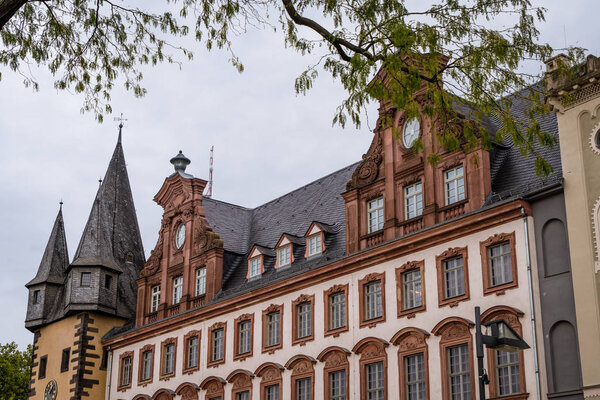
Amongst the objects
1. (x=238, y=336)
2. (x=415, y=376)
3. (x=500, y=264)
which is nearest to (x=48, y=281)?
(x=238, y=336)

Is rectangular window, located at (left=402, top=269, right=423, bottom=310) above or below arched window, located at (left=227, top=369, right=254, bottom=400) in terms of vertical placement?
above

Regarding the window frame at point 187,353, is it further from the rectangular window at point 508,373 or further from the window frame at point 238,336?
the rectangular window at point 508,373

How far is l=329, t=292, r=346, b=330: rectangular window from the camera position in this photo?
36.9 metres

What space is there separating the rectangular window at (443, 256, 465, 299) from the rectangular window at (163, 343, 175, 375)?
58.8 ft

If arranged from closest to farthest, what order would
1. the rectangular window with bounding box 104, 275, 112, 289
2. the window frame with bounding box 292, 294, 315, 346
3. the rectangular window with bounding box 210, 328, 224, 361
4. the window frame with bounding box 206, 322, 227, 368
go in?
the window frame with bounding box 292, 294, 315, 346
the window frame with bounding box 206, 322, 227, 368
the rectangular window with bounding box 210, 328, 224, 361
the rectangular window with bounding box 104, 275, 112, 289

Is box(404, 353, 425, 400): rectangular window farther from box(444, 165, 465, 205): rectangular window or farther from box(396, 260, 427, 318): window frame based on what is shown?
box(444, 165, 465, 205): rectangular window

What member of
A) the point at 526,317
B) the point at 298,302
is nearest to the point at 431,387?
the point at 526,317

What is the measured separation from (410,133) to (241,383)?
13590 millimetres

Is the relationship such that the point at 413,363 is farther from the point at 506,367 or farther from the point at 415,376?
the point at 506,367

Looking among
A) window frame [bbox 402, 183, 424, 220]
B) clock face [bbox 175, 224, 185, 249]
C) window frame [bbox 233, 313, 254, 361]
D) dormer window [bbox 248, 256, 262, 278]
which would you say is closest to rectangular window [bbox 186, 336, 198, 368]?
window frame [bbox 233, 313, 254, 361]

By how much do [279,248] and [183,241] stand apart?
734 cm

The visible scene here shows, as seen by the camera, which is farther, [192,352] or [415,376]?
[192,352]

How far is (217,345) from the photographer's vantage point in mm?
43469

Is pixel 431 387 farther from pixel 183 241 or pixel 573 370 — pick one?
pixel 183 241
